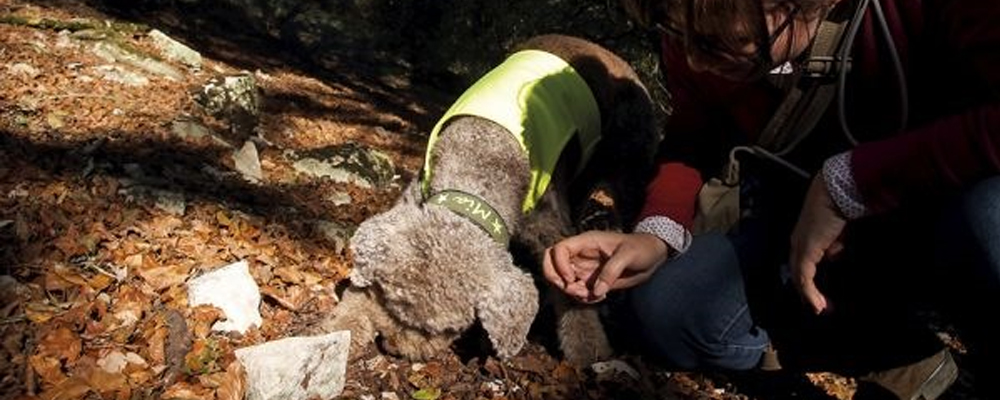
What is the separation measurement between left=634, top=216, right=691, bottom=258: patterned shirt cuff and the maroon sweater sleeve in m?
0.77

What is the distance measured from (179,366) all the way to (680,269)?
161cm

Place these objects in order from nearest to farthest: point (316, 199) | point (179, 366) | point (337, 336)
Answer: point (179, 366)
point (337, 336)
point (316, 199)

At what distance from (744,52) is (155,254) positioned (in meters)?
2.20

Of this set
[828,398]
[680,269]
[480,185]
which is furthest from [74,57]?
[828,398]

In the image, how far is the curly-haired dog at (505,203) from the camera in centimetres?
277

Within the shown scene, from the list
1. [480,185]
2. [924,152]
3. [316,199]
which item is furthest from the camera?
[316,199]

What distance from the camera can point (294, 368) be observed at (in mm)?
2406

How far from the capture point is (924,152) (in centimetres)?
188

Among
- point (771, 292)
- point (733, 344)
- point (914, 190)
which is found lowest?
point (733, 344)

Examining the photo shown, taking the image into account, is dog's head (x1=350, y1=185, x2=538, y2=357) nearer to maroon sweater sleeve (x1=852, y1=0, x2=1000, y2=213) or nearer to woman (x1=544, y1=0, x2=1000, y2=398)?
woman (x1=544, y1=0, x2=1000, y2=398)

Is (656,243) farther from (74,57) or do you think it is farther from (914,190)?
(74,57)

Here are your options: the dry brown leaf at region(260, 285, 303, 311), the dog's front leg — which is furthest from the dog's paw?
the dry brown leaf at region(260, 285, 303, 311)

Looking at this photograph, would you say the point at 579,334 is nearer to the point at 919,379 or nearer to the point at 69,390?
the point at 919,379

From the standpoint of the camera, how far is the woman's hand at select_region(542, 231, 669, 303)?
8.01 ft
